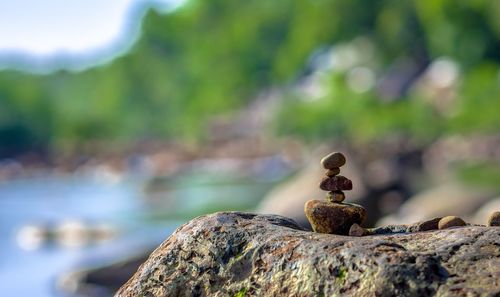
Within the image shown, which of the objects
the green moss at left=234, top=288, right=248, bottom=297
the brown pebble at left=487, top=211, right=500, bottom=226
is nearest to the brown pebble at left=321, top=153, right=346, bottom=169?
the brown pebble at left=487, top=211, right=500, bottom=226

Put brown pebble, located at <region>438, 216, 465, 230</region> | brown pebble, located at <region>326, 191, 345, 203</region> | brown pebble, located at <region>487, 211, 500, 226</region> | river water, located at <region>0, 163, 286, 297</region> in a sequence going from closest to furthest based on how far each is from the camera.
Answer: brown pebble, located at <region>438, 216, 465, 230</region> → brown pebble, located at <region>487, 211, 500, 226</region> → brown pebble, located at <region>326, 191, 345, 203</region> → river water, located at <region>0, 163, 286, 297</region>

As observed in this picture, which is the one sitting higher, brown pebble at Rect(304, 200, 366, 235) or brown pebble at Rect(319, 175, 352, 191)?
brown pebble at Rect(319, 175, 352, 191)

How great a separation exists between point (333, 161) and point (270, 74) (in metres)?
132

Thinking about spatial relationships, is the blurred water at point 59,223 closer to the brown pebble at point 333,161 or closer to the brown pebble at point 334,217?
the brown pebble at point 333,161

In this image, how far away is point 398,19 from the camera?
10775cm

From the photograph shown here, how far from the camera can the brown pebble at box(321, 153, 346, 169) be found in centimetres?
679

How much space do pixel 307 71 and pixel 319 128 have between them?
98.0 feet

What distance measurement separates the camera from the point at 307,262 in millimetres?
5691

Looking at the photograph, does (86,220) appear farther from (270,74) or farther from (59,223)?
(270,74)

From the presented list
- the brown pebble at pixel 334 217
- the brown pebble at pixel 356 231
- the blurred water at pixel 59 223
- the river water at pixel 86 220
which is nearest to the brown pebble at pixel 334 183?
the brown pebble at pixel 334 217

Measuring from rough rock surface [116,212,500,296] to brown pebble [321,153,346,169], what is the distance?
1.70 ft

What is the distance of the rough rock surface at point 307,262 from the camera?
530cm

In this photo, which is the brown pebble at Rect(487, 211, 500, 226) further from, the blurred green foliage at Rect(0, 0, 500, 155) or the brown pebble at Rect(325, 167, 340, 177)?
the blurred green foliage at Rect(0, 0, 500, 155)

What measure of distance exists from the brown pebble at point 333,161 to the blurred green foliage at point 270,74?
6378 centimetres
